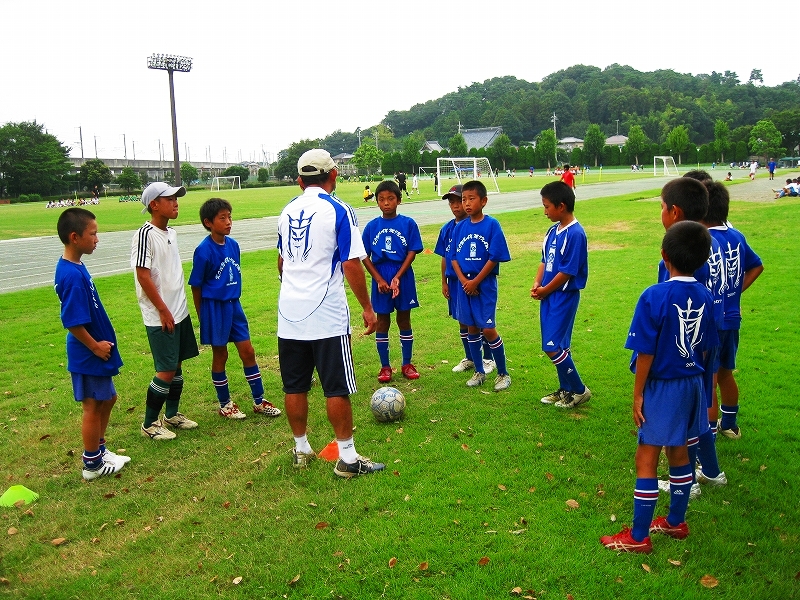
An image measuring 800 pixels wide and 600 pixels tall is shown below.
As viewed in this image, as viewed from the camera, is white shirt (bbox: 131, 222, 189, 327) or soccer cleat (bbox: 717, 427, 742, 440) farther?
white shirt (bbox: 131, 222, 189, 327)

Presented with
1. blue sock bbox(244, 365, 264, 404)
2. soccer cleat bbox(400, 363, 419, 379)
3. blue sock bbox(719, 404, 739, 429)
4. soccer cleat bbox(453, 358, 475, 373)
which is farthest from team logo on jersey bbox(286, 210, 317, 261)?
blue sock bbox(719, 404, 739, 429)

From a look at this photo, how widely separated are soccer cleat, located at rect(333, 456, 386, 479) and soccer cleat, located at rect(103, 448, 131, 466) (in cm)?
186

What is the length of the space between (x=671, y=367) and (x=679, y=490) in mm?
804

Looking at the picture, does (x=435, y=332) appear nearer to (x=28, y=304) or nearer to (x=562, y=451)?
(x=562, y=451)

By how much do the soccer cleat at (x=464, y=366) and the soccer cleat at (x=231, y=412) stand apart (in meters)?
2.56

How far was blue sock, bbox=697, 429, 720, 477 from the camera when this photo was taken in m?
4.45

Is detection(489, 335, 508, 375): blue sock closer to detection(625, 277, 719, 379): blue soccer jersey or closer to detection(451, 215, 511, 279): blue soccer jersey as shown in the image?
detection(451, 215, 511, 279): blue soccer jersey

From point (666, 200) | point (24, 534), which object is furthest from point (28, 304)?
point (666, 200)

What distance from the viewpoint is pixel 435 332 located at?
31.2 feet

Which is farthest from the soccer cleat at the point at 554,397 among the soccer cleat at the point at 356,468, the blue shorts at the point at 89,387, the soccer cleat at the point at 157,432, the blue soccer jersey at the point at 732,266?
the blue shorts at the point at 89,387

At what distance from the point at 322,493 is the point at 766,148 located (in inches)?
4087

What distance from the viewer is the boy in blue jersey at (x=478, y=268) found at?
680 cm

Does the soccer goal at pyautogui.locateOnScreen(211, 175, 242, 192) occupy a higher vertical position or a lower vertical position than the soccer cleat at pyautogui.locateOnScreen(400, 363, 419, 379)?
higher

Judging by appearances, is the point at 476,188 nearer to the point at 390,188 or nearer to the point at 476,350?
the point at 390,188
